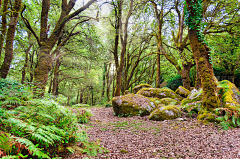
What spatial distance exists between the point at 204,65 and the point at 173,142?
344 cm

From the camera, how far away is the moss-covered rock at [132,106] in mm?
7059

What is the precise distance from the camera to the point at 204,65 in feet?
16.9

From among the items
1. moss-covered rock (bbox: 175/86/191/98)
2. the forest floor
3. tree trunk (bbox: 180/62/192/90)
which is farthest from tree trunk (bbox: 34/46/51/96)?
tree trunk (bbox: 180/62/192/90)

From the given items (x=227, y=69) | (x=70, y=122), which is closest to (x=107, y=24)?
(x=70, y=122)

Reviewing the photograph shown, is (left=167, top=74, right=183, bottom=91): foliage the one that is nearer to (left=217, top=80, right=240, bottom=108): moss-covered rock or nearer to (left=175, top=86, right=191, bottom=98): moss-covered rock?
(left=175, top=86, right=191, bottom=98): moss-covered rock

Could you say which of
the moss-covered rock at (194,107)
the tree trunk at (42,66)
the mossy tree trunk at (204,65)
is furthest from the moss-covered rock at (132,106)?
the tree trunk at (42,66)

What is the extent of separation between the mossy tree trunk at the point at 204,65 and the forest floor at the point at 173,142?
101 cm

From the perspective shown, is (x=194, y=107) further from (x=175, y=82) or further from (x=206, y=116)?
(x=175, y=82)

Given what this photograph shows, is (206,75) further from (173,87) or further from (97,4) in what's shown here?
(173,87)

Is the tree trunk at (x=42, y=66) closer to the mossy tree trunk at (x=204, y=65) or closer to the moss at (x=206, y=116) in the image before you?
the mossy tree trunk at (x=204, y=65)

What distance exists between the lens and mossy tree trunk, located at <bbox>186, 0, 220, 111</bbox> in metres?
4.93

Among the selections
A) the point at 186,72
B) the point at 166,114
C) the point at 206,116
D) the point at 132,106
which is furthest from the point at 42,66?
the point at 186,72

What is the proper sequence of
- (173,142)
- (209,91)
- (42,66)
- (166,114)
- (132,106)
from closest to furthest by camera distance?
1. (173,142)
2. (209,91)
3. (166,114)
4. (42,66)
5. (132,106)

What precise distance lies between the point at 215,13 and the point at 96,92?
832 inches
